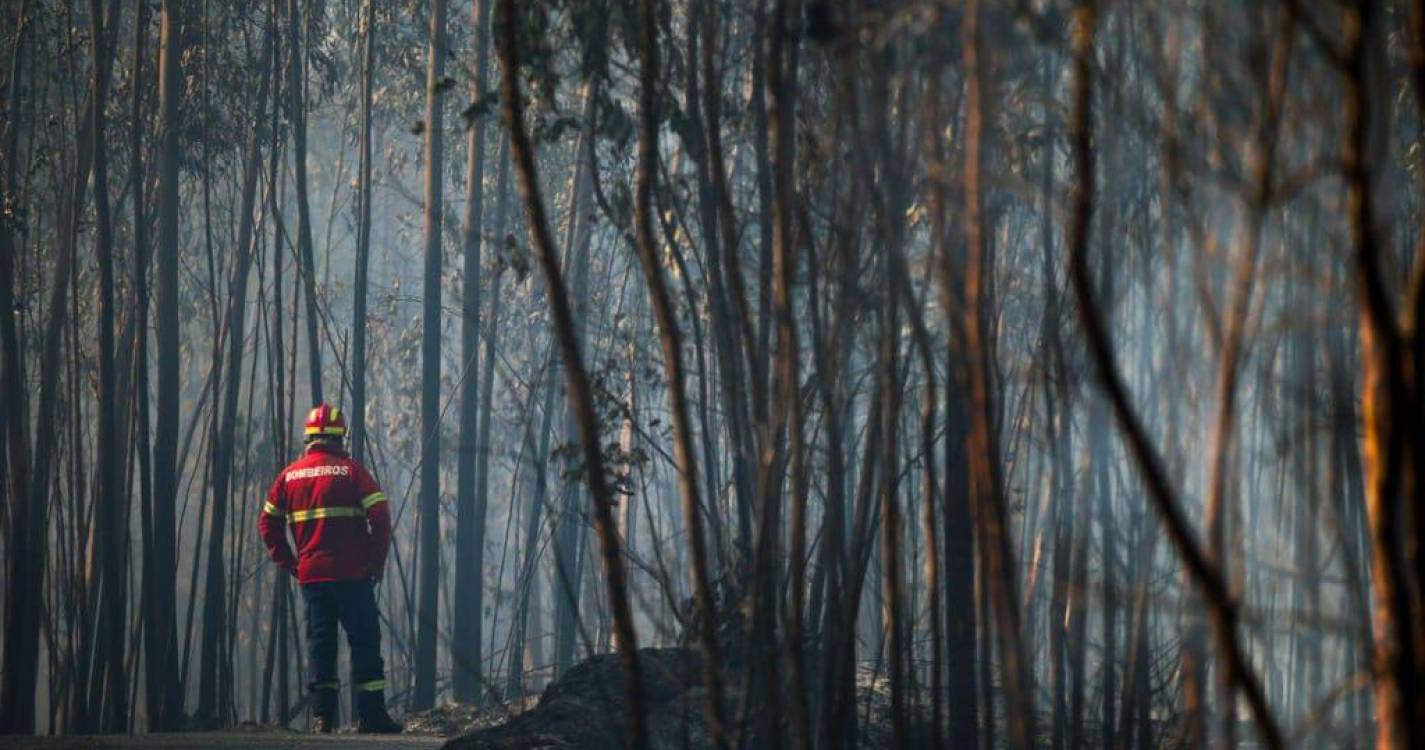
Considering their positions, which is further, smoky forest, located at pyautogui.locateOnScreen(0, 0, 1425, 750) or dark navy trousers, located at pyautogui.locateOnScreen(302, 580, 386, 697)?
dark navy trousers, located at pyautogui.locateOnScreen(302, 580, 386, 697)

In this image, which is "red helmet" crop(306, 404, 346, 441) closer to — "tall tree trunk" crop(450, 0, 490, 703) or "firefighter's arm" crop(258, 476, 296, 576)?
"firefighter's arm" crop(258, 476, 296, 576)

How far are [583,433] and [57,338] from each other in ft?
29.9

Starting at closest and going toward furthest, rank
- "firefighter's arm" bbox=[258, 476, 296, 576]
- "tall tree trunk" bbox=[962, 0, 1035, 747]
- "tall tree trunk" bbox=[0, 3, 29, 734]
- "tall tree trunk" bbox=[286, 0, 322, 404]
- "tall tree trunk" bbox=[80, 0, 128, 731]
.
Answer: "tall tree trunk" bbox=[962, 0, 1035, 747]
"firefighter's arm" bbox=[258, 476, 296, 576]
"tall tree trunk" bbox=[80, 0, 128, 731]
"tall tree trunk" bbox=[0, 3, 29, 734]
"tall tree trunk" bbox=[286, 0, 322, 404]

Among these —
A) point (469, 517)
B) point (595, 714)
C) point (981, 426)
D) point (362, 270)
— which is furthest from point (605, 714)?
point (469, 517)

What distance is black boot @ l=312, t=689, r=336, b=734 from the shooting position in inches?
333

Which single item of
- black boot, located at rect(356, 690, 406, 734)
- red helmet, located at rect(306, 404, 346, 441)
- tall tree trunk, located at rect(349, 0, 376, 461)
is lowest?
black boot, located at rect(356, 690, 406, 734)

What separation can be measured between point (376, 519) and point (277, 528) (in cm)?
52

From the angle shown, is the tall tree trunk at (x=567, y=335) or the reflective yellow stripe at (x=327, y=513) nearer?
the tall tree trunk at (x=567, y=335)

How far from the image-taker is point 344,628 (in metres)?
8.45

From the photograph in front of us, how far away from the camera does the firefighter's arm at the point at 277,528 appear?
28.2ft

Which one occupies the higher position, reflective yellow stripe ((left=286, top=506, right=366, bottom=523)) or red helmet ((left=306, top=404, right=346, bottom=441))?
red helmet ((left=306, top=404, right=346, bottom=441))

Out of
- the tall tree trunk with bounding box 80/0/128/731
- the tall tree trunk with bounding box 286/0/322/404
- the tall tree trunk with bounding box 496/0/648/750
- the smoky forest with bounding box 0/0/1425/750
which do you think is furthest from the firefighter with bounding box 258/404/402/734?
the tall tree trunk with bounding box 496/0/648/750

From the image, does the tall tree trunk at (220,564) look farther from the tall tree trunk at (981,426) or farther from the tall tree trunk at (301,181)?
the tall tree trunk at (981,426)

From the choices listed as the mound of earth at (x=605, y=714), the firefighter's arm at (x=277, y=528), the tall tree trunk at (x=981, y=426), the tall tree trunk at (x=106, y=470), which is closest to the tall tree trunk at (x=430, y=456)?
the tall tree trunk at (x=106, y=470)
